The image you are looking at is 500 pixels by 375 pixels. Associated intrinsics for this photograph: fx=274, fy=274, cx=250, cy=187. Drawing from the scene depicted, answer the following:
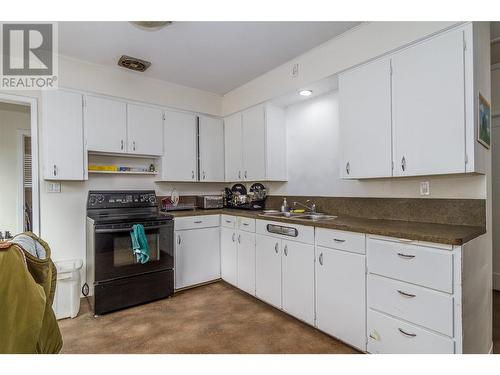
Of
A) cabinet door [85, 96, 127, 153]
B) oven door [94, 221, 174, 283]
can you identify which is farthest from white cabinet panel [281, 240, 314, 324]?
cabinet door [85, 96, 127, 153]

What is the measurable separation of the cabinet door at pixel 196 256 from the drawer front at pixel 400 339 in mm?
1941

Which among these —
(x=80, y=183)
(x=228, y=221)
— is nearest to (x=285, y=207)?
(x=228, y=221)

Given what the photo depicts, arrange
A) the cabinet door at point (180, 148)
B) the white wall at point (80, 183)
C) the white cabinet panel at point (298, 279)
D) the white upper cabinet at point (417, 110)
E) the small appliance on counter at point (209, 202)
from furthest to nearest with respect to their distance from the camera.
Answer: the small appliance on counter at point (209, 202)
the cabinet door at point (180, 148)
the white wall at point (80, 183)
the white cabinet panel at point (298, 279)
the white upper cabinet at point (417, 110)

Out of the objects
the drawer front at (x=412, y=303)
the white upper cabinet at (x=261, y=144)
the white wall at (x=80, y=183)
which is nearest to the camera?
the drawer front at (x=412, y=303)

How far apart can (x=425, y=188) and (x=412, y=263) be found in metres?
0.81

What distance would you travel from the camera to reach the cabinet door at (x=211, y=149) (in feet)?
12.2

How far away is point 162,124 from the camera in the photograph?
3.38m

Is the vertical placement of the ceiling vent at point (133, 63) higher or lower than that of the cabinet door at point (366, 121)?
higher

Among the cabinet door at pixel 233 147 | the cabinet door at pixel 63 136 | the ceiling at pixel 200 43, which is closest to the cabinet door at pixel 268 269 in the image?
the cabinet door at pixel 233 147

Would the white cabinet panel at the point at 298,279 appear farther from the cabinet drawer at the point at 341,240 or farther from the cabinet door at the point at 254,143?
the cabinet door at the point at 254,143

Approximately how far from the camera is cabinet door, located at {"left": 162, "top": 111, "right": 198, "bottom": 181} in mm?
3416

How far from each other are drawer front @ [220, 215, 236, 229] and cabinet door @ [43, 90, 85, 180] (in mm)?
1576

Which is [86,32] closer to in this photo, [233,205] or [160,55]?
[160,55]

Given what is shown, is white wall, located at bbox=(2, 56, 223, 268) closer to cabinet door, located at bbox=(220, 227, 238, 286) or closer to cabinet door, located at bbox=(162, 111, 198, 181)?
cabinet door, located at bbox=(162, 111, 198, 181)
